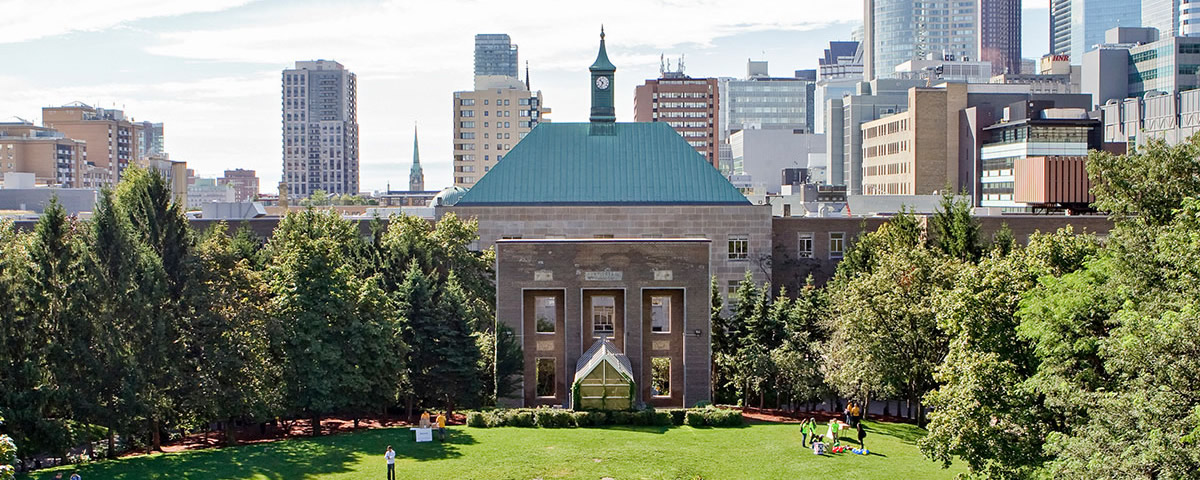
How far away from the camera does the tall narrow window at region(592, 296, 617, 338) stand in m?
53.0

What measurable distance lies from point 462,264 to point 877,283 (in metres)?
22.4

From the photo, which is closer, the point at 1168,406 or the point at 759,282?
the point at 1168,406

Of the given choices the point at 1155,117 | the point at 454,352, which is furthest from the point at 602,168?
the point at 1155,117

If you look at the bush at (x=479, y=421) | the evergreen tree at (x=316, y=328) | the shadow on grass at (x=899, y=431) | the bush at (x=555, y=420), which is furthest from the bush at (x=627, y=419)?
the evergreen tree at (x=316, y=328)

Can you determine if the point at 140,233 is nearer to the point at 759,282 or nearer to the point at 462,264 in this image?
the point at 462,264

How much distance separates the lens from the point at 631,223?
68.6 meters

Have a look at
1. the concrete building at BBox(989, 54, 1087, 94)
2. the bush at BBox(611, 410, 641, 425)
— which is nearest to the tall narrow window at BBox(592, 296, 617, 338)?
Answer: the bush at BBox(611, 410, 641, 425)

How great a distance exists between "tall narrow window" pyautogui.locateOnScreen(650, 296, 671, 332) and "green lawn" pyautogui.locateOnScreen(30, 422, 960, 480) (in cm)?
888

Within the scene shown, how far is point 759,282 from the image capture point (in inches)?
2746

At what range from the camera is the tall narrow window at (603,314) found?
2085 inches

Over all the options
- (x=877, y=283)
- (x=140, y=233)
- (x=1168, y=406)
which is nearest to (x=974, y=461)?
(x=1168, y=406)

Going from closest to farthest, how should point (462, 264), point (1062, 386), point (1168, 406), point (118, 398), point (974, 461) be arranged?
point (1168, 406) → point (1062, 386) → point (974, 461) → point (118, 398) → point (462, 264)

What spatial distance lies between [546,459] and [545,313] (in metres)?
14.9

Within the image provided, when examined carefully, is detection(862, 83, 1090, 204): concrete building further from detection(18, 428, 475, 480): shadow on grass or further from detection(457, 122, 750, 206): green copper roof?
detection(18, 428, 475, 480): shadow on grass
